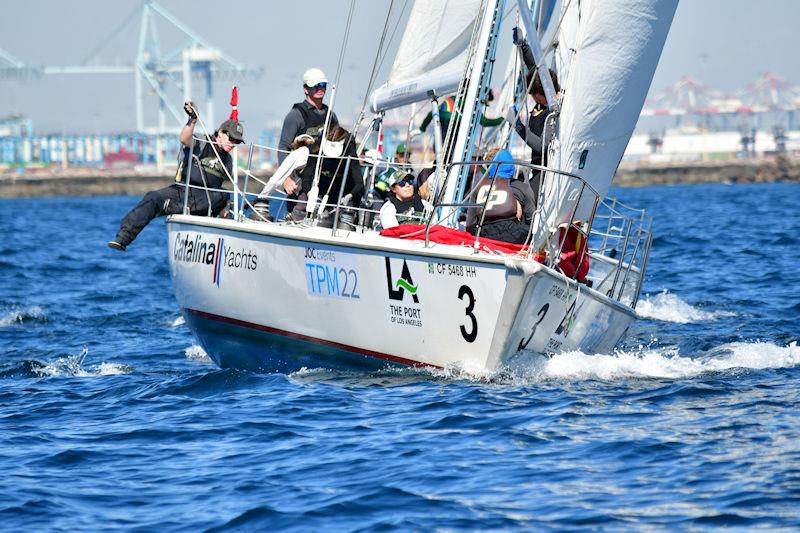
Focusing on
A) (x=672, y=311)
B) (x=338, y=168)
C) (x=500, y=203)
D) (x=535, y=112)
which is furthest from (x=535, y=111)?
(x=672, y=311)

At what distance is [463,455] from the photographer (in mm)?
6777

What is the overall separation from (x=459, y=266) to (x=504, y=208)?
2.85ft

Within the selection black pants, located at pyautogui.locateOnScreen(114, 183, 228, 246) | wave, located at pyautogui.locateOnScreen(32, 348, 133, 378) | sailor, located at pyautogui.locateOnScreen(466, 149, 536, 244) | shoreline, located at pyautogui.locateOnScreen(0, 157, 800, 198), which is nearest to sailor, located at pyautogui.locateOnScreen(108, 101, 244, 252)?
black pants, located at pyautogui.locateOnScreen(114, 183, 228, 246)

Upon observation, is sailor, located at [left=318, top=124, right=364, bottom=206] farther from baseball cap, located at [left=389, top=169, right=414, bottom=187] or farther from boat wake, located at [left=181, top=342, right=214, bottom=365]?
boat wake, located at [left=181, top=342, right=214, bottom=365]

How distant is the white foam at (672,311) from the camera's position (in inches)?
521

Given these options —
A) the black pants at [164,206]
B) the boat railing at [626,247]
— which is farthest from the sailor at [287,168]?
the boat railing at [626,247]

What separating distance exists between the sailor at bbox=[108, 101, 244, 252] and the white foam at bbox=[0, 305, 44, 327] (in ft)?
13.6

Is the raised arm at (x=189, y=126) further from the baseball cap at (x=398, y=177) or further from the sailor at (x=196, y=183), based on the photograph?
the baseball cap at (x=398, y=177)

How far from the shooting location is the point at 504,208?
8852 mm

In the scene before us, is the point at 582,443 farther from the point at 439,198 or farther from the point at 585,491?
the point at 439,198

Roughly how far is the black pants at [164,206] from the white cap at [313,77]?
1.20 meters

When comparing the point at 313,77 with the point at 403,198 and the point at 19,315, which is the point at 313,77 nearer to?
the point at 403,198

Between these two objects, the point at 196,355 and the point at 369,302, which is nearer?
the point at 369,302

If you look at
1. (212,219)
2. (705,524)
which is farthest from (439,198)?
(705,524)
